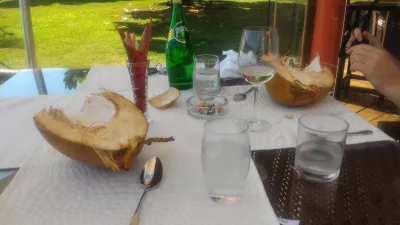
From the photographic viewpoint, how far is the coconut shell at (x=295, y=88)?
3.15 feet

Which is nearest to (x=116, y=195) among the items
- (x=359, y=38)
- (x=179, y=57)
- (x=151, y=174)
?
(x=151, y=174)

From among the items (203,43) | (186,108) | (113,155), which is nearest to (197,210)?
(113,155)

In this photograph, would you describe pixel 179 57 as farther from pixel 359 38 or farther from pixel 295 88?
pixel 359 38

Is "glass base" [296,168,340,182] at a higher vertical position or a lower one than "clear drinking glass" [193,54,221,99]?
lower

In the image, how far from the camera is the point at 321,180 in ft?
2.20

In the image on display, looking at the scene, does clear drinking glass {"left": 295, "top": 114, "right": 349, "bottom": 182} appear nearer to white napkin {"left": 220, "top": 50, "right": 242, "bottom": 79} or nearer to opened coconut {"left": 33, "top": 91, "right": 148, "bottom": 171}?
opened coconut {"left": 33, "top": 91, "right": 148, "bottom": 171}

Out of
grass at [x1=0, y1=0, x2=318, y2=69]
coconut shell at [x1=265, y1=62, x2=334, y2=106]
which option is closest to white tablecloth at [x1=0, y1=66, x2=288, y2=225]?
coconut shell at [x1=265, y1=62, x2=334, y2=106]

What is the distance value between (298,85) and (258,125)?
0.16 m

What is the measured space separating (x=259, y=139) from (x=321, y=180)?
0.63 ft

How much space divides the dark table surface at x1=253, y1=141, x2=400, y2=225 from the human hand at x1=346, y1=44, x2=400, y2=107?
14.8 inches

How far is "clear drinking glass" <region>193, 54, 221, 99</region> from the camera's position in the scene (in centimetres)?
111

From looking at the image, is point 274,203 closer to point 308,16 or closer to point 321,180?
point 321,180

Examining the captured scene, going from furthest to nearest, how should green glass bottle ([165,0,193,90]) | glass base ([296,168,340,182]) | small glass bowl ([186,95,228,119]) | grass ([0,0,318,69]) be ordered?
grass ([0,0,318,69]), green glass bottle ([165,0,193,90]), small glass bowl ([186,95,228,119]), glass base ([296,168,340,182])

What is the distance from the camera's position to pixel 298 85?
3.14 feet
